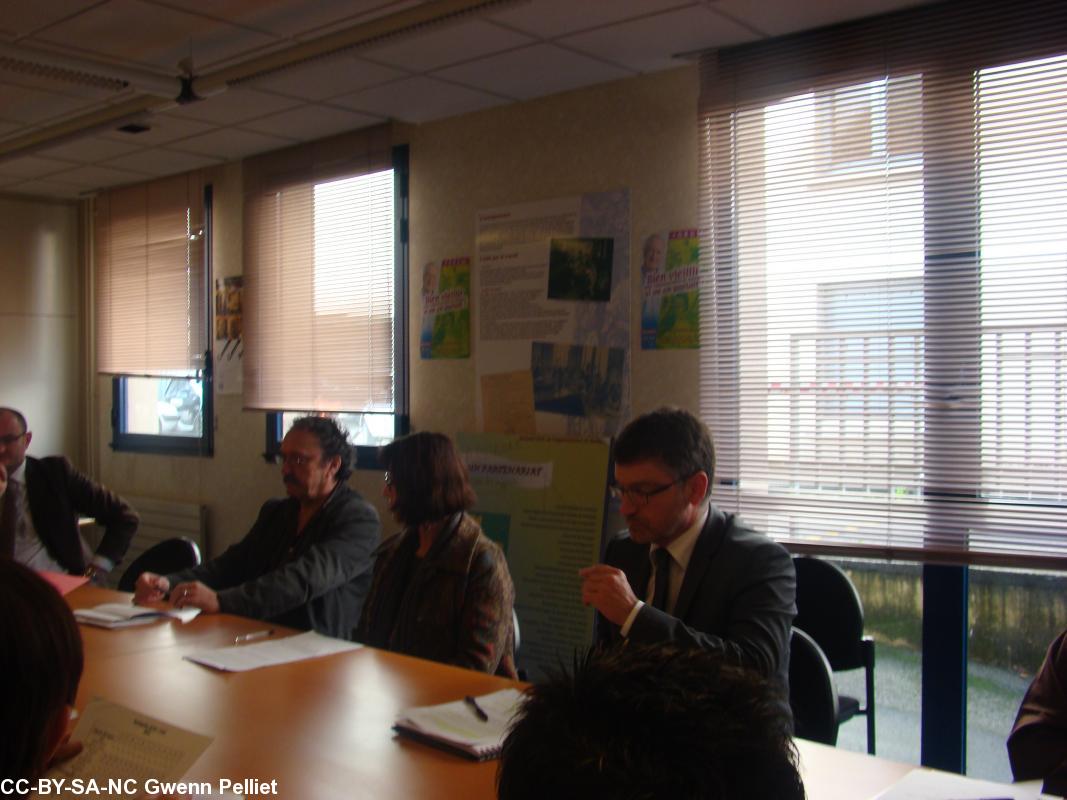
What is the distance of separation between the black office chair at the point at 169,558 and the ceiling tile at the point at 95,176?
293cm

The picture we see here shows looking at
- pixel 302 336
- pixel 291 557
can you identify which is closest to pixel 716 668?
pixel 291 557

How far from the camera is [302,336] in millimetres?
5441

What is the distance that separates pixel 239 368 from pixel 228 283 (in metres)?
0.52

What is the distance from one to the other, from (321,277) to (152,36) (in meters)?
1.72

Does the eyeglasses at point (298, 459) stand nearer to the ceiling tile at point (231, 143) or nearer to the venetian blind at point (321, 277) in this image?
the venetian blind at point (321, 277)

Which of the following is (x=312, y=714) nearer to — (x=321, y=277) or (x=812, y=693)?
(x=812, y=693)

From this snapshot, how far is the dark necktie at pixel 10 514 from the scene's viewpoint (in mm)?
4266

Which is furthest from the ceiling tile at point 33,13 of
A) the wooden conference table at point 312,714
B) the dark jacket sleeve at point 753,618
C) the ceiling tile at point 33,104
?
the dark jacket sleeve at point 753,618

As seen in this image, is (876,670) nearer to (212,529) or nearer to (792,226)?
(792,226)

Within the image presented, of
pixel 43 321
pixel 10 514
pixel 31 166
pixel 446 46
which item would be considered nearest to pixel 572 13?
pixel 446 46

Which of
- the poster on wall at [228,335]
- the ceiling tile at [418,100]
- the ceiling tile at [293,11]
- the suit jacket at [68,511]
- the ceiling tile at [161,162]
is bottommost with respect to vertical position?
the suit jacket at [68,511]

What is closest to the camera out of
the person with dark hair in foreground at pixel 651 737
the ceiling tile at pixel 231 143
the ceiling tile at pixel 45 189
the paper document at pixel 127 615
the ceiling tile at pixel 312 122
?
the person with dark hair in foreground at pixel 651 737

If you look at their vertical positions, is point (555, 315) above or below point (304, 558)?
above

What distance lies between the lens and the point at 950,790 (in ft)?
5.66
